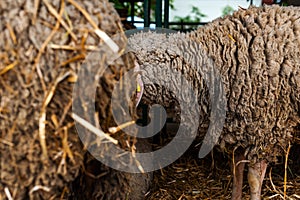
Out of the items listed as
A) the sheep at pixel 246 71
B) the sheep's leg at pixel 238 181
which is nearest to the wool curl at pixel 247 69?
the sheep at pixel 246 71

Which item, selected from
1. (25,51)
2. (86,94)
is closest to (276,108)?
(86,94)

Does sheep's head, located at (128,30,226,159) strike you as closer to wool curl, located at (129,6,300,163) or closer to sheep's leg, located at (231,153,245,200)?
wool curl, located at (129,6,300,163)

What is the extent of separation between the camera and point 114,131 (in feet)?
5.51

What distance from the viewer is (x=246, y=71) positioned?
265 centimetres

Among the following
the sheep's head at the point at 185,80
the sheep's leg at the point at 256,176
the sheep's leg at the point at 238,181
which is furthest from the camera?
the sheep's leg at the point at 238,181

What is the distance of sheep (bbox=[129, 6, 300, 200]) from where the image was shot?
2.65 m

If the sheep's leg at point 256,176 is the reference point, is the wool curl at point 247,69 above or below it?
above

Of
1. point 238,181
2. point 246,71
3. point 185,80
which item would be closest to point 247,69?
point 246,71

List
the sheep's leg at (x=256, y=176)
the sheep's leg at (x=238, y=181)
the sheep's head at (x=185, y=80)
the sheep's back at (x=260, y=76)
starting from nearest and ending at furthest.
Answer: the sheep's back at (x=260, y=76), the sheep's head at (x=185, y=80), the sheep's leg at (x=256, y=176), the sheep's leg at (x=238, y=181)

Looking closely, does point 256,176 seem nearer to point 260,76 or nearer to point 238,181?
point 238,181

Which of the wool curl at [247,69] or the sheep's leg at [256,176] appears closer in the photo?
the wool curl at [247,69]

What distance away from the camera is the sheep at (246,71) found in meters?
2.65

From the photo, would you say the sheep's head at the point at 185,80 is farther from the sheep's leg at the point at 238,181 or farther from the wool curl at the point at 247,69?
the sheep's leg at the point at 238,181

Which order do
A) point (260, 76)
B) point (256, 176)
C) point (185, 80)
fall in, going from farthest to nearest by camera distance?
point (256, 176), point (185, 80), point (260, 76)
